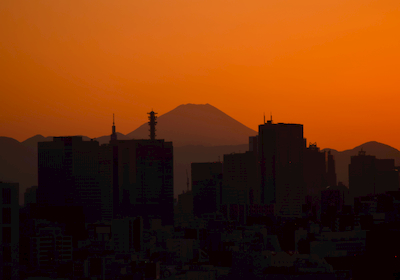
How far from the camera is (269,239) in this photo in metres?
88.9

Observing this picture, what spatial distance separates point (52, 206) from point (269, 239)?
56.9m

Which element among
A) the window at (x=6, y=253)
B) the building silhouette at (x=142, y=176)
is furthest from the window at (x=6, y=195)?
the building silhouette at (x=142, y=176)

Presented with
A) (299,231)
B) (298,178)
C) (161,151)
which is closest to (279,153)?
(298,178)

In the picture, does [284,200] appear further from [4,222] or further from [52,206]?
[4,222]

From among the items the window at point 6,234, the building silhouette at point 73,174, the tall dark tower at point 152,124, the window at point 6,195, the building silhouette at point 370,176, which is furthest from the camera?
the building silhouette at point 370,176

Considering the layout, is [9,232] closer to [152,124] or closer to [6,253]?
[6,253]

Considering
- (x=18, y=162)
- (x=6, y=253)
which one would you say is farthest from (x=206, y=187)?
(x=6, y=253)

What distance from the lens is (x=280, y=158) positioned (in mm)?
181250

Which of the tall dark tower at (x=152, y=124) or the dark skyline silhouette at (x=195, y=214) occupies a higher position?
the tall dark tower at (x=152, y=124)

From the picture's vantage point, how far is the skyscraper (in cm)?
17612

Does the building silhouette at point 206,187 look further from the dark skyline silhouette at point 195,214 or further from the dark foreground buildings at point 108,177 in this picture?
the dark foreground buildings at point 108,177

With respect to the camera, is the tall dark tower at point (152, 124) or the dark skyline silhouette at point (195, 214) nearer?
the dark skyline silhouette at point (195, 214)

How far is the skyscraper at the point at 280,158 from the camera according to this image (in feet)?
578

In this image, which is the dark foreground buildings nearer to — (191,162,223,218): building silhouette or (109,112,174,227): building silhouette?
(109,112,174,227): building silhouette
